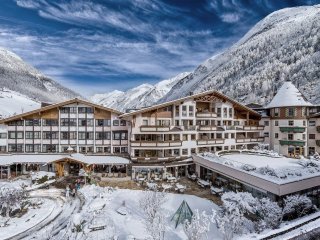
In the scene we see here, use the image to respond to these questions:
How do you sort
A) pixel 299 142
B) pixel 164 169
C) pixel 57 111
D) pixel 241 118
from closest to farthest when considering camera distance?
1. pixel 164 169
2. pixel 57 111
3. pixel 299 142
4. pixel 241 118

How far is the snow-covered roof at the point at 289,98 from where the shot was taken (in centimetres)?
4622

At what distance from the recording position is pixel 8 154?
1628 inches

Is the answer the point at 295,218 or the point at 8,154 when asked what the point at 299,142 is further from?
the point at 8,154

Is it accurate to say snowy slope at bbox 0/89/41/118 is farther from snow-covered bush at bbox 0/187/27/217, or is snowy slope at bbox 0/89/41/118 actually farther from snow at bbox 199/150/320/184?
snow at bbox 199/150/320/184

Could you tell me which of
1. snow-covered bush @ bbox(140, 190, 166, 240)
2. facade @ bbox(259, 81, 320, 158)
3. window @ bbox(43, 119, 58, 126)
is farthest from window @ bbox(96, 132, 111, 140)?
facade @ bbox(259, 81, 320, 158)

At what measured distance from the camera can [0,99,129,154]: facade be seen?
42156 mm

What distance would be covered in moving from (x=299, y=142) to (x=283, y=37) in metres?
161

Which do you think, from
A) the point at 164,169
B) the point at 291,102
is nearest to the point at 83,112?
the point at 164,169

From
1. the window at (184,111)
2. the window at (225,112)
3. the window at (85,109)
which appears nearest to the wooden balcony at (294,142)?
the window at (225,112)

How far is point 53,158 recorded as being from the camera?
40.2m

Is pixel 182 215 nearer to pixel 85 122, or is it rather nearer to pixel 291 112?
pixel 85 122

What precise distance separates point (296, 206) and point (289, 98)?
89.4 ft

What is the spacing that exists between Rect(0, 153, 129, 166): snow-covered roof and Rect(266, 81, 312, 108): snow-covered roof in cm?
2926

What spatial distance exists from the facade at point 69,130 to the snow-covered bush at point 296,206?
2612 cm
